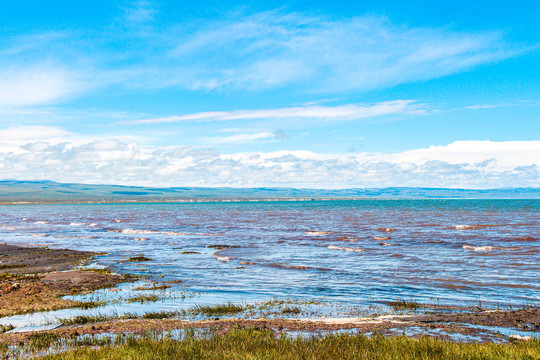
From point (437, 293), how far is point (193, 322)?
34.6 feet

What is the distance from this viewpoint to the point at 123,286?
63.1 feet

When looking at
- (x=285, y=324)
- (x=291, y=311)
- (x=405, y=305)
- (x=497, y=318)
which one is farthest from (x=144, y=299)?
(x=497, y=318)

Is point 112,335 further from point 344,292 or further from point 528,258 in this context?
point 528,258

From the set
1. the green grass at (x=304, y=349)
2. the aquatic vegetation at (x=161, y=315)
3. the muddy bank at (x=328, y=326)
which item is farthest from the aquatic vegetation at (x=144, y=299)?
the green grass at (x=304, y=349)

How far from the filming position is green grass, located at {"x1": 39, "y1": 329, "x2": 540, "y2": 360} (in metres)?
Result: 8.80

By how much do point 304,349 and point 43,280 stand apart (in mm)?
15829

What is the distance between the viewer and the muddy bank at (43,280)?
1522 cm

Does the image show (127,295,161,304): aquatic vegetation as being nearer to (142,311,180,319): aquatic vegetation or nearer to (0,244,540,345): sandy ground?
(0,244,540,345): sandy ground

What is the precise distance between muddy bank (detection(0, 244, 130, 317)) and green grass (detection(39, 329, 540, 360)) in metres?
6.87

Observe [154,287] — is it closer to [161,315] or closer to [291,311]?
[161,315]

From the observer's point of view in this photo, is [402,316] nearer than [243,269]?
Yes

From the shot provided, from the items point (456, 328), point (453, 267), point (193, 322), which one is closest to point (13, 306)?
point (193, 322)

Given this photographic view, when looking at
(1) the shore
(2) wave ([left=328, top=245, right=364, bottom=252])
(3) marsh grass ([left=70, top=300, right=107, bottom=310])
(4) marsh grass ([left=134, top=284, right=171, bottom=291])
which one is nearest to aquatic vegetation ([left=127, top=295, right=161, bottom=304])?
(3) marsh grass ([left=70, top=300, right=107, bottom=310])

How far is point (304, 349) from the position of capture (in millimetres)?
9391
